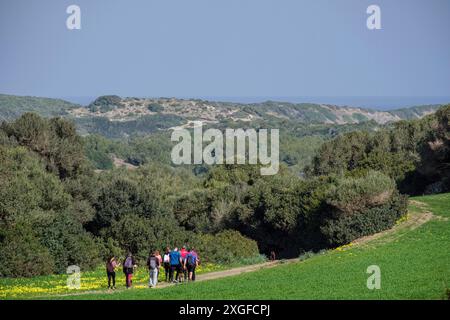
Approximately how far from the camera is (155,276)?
1323 inches

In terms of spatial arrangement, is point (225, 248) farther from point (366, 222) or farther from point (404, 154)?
point (404, 154)

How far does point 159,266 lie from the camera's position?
35.0 meters

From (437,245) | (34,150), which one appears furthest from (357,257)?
(34,150)

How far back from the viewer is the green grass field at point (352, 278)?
26.0 m

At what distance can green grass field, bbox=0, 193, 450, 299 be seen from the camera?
85.4ft

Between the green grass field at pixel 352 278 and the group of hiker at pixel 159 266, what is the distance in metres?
1.46

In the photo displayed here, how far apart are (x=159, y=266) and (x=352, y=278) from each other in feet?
30.6

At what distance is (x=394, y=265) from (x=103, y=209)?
120ft

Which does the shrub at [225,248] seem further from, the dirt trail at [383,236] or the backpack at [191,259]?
the backpack at [191,259]

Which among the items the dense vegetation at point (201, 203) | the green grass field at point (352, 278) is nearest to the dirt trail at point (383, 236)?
the dense vegetation at point (201, 203)

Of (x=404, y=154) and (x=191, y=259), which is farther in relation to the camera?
(x=404, y=154)

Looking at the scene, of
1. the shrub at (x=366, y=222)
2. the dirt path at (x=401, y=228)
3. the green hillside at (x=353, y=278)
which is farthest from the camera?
the shrub at (x=366, y=222)

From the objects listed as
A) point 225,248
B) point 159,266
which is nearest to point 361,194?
point 225,248
